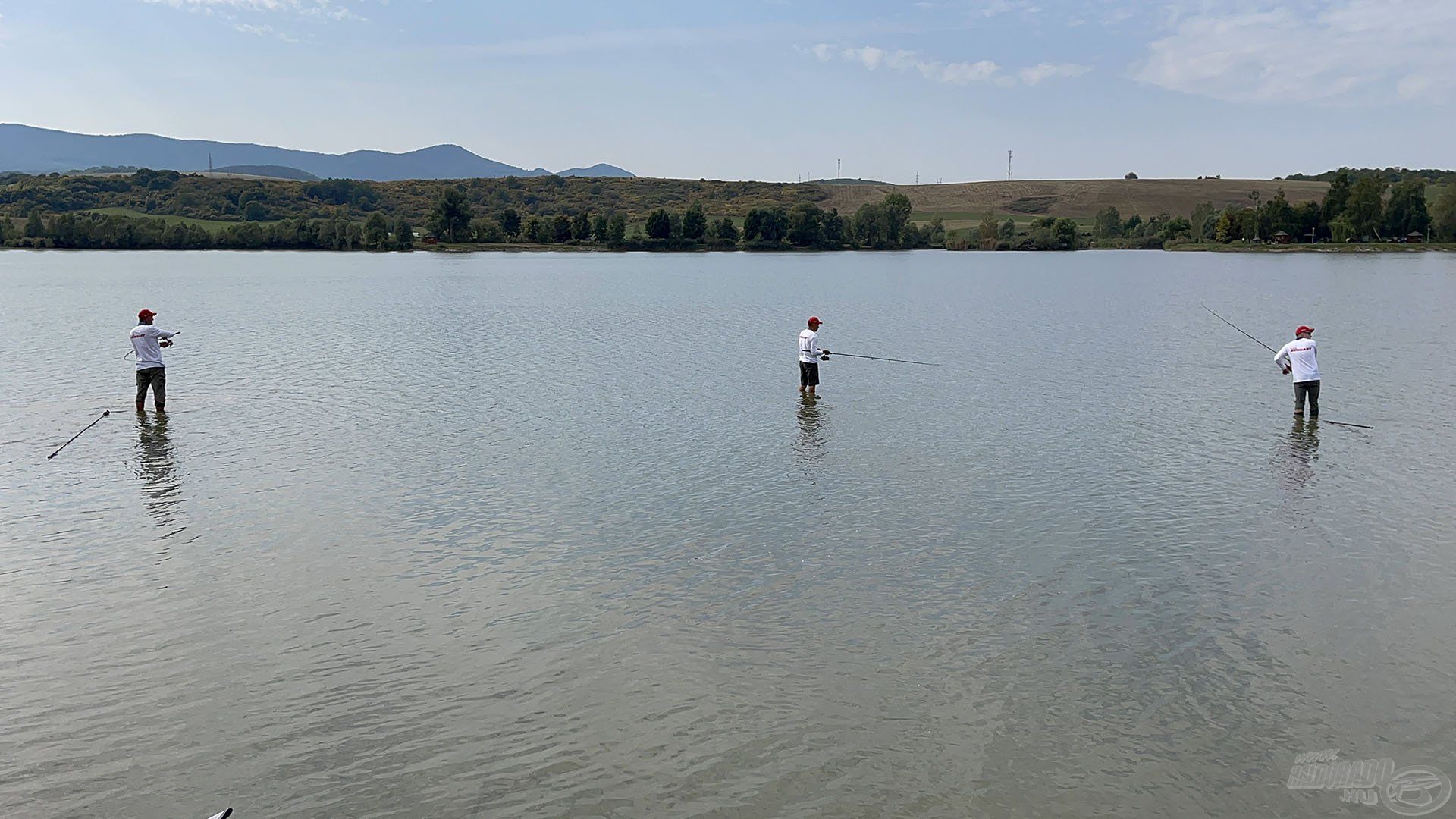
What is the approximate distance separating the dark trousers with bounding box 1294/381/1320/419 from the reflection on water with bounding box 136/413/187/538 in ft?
69.7

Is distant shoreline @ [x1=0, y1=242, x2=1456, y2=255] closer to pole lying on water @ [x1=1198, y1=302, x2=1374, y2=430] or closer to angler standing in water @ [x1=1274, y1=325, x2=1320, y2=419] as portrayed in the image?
pole lying on water @ [x1=1198, y1=302, x2=1374, y2=430]

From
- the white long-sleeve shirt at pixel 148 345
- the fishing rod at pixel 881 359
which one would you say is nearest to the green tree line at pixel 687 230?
the fishing rod at pixel 881 359

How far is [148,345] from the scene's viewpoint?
23.3 meters

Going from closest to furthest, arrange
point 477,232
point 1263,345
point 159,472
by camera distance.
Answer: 1. point 159,472
2. point 1263,345
3. point 477,232

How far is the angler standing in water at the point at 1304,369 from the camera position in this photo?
22.8 m

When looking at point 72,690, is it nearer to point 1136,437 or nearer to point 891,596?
point 891,596

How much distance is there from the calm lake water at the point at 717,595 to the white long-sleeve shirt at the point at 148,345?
1442 millimetres

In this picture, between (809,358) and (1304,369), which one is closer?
(1304,369)

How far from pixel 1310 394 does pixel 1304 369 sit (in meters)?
0.58

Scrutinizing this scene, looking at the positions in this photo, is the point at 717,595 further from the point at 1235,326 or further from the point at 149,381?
the point at 1235,326

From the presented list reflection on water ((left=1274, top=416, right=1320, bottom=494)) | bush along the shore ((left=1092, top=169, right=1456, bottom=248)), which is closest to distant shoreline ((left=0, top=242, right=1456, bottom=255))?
bush along the shore ((left=1092, top=169, right=1456, bottom=248))

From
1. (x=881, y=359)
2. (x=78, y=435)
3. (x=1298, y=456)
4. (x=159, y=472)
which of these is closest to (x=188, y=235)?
(x=881, y=359)

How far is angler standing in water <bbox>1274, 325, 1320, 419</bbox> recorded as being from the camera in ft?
74.9

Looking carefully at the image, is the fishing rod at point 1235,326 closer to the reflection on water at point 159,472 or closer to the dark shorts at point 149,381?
the reflection on water at point 159,472
